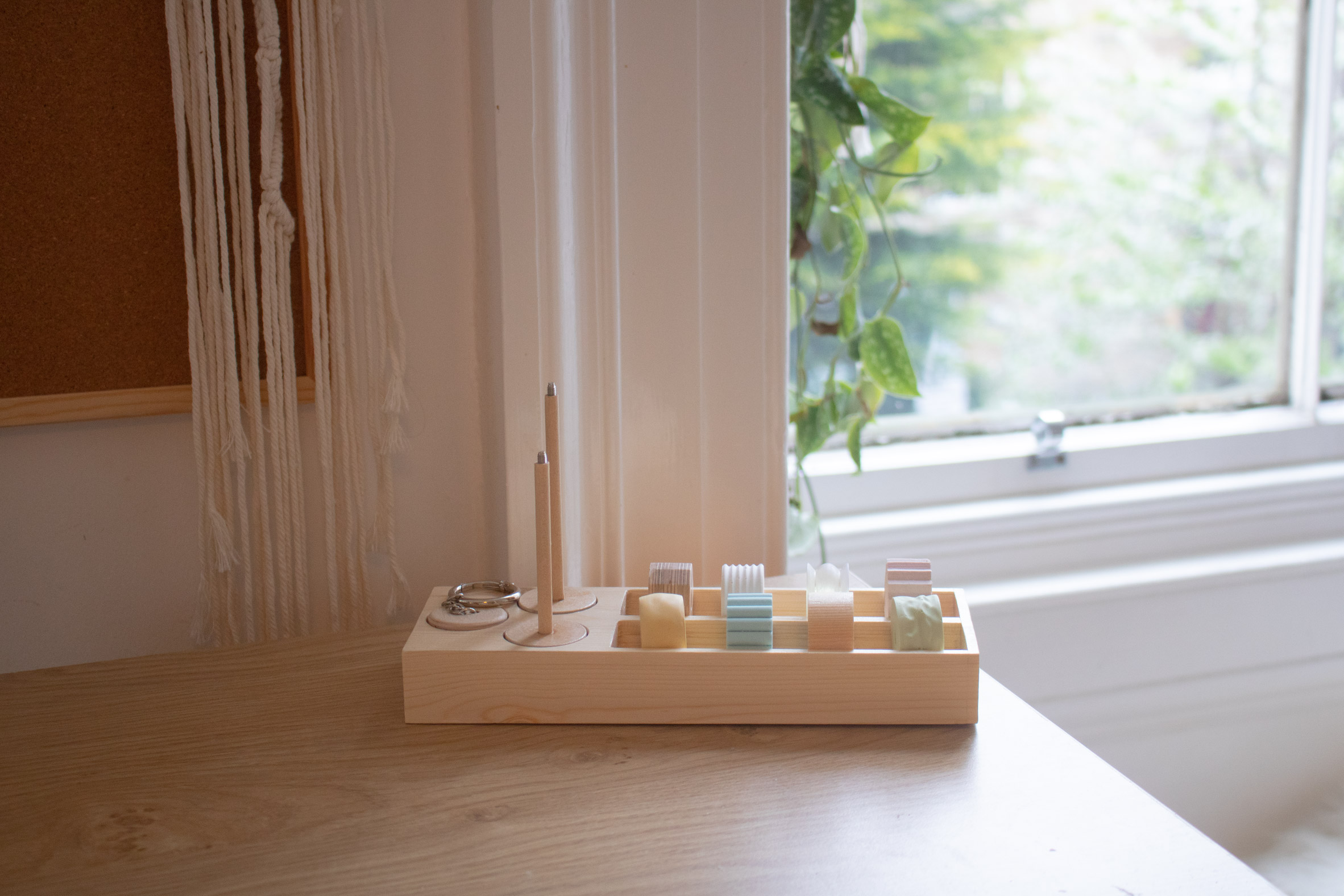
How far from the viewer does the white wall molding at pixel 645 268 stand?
850 mm

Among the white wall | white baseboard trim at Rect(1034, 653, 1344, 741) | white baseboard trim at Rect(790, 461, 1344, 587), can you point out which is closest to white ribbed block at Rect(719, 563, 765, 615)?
the white wall

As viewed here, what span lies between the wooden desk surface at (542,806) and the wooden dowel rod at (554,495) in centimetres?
12

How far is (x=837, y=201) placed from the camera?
44.0 inches

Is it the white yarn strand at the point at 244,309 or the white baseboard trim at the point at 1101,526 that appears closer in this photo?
the white yarn strand at the point at 244,309

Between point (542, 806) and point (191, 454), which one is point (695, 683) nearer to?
point (542, 806)

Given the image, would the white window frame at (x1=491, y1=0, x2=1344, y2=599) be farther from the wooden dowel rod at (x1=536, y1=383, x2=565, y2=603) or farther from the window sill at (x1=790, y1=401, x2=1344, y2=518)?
the window sill at (x1=790, y1=401, x2=1344, y2=518)

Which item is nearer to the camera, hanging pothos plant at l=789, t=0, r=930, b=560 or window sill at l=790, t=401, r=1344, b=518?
hanging pothos plant at l=789, t=0, r=930, b=560

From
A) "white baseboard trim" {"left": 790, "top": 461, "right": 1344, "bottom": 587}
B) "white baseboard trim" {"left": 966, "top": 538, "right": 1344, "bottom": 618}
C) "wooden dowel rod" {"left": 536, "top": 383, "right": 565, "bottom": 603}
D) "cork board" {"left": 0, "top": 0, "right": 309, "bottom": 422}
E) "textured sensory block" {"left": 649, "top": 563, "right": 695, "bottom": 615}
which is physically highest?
"cork board" {"left": 0, "top": 0, "right": 309, "bottom": 422}

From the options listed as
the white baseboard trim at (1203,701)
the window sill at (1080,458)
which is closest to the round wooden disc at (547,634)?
the window sill at (1080,458)

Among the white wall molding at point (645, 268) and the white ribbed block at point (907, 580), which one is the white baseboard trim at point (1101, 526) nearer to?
the white wall molding at point (645, 268)

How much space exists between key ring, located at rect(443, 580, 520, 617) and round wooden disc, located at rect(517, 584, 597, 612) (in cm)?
1

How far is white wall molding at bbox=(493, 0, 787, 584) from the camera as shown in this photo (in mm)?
850

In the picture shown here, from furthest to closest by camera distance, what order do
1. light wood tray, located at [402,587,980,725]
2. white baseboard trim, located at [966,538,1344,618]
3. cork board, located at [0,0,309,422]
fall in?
white baseboard trim, located at [966,538,1344,618] → cork board, located at [0,0,309,422] → light wood tray, located at [402,587,980,725]

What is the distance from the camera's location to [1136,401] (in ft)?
4.94
